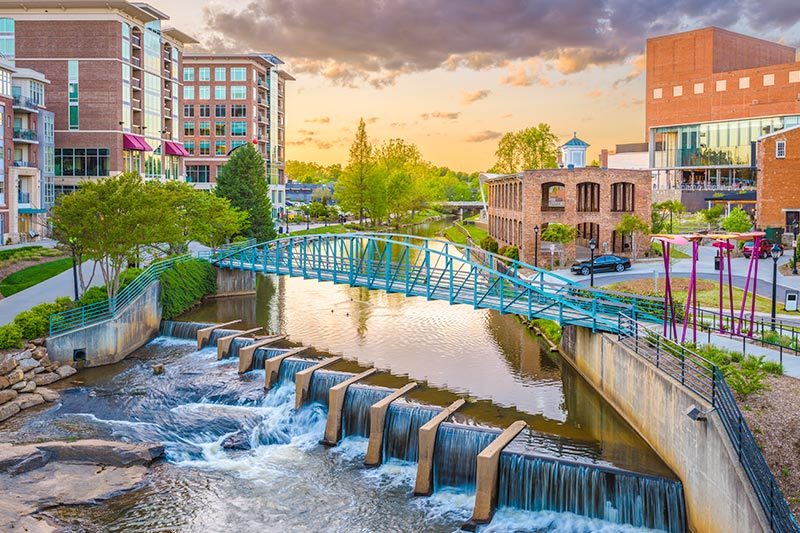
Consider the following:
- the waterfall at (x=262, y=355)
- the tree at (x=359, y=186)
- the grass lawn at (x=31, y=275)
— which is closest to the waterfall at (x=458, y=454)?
the waterfall at (x=262, y=355)

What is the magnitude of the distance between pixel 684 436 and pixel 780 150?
44.0m

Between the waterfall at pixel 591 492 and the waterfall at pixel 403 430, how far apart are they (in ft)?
11.3

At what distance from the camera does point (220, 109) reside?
98.0m

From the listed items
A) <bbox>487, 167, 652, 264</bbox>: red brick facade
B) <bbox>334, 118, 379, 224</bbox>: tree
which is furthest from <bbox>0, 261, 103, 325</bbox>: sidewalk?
<bbox>334, 118, 379, 224</bbox>: tree

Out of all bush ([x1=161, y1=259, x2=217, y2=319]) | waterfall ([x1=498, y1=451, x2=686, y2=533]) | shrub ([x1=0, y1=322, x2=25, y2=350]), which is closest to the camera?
waterfall ([x1=498, y1=451, x2=686, y2=533])

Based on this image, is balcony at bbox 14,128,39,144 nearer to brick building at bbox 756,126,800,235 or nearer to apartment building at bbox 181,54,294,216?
apartment building at bbox 181,54,294,216

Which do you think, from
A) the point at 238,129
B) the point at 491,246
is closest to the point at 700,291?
the point at 491,246

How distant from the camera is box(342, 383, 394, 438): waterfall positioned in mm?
23859

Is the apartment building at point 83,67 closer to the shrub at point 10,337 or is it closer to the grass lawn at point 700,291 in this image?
the shrub at point 10,337

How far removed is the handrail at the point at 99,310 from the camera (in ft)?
99.2

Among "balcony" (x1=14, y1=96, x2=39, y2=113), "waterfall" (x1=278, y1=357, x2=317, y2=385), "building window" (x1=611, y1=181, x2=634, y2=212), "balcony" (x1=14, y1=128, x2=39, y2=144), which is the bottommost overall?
"waterfall" (x1=278, y1=357, x2=317, y2=385)

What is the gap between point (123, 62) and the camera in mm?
65688

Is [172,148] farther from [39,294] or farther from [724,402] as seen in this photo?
[724,402]

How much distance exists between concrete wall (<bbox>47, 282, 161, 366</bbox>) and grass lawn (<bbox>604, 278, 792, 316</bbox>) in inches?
870
